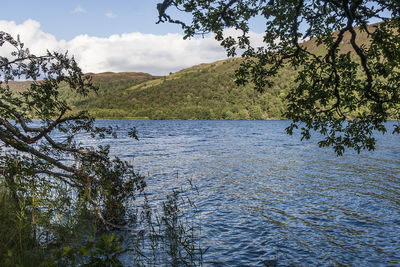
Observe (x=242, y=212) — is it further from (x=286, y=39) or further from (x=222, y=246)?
(x=286, y=39)

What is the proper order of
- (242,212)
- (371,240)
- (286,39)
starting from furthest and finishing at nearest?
(242,212)
(371,240)
(286,39)

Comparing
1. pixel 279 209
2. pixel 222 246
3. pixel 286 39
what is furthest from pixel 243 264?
pixel 286 39

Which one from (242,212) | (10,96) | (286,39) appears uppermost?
(286,39)

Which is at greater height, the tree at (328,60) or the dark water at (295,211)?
the tree at (328,60)

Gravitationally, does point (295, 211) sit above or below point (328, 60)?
below

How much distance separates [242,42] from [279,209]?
884 centimetres

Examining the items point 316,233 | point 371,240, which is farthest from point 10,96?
point 371,240

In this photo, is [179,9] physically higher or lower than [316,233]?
higher

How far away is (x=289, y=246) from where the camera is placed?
10.1m

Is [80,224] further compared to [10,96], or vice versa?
[80,224]

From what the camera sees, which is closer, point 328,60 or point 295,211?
point 328,60

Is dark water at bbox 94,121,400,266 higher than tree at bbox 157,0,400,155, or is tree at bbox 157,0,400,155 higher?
tree at bbox 157,0,400,155

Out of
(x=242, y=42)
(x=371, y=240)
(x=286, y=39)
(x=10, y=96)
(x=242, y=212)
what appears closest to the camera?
(x=10, y=96)

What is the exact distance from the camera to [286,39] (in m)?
8.84
